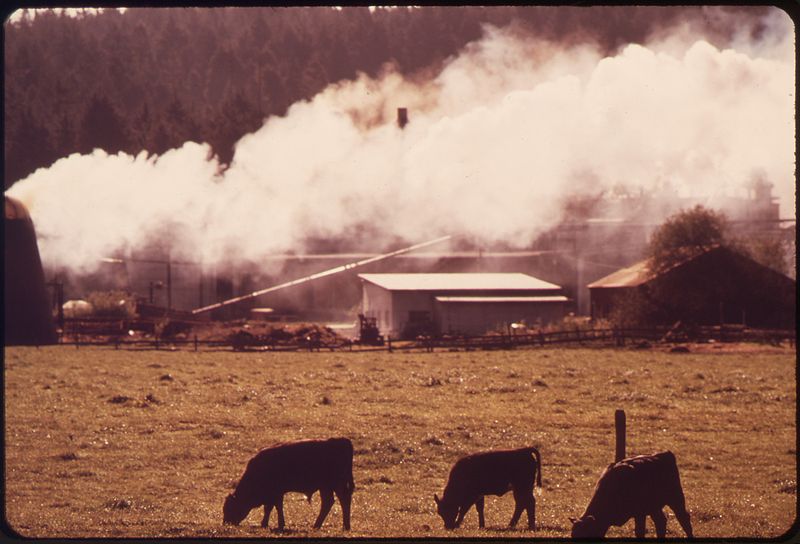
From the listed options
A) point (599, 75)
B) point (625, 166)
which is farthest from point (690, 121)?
point (625, 166)

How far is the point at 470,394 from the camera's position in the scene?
29.4 m

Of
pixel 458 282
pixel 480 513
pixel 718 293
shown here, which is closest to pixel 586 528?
pixel 480 513

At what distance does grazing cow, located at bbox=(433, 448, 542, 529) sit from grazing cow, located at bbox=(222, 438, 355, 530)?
4.11 ft

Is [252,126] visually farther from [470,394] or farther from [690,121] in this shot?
[470,394]

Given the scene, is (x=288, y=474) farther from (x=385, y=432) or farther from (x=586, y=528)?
(x=385, y=432)

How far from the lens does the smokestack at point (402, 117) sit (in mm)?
59344

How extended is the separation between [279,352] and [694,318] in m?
21.9

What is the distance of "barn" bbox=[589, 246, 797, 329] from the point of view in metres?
55.1

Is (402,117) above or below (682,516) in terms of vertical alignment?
above

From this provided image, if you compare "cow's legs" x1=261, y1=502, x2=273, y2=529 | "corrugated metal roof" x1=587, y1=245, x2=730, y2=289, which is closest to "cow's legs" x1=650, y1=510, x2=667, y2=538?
"cow's legs" x1=261, y1=502, x2=273, y2=529

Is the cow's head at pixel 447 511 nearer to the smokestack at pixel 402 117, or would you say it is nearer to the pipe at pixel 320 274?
the smokestack at pixel 402 117

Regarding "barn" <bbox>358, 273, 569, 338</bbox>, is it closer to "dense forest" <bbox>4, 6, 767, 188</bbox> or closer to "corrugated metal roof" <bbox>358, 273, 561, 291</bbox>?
"corrugated metal roof" <bbox>358, 273, 561, 291</bbox>

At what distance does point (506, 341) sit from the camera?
47844mm

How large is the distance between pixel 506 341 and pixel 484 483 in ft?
113
